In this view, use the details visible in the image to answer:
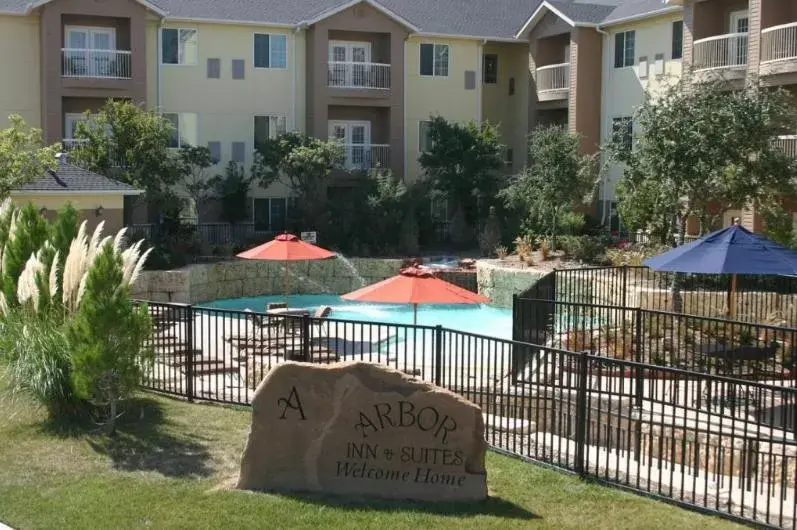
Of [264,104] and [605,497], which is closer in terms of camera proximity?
[605,497]

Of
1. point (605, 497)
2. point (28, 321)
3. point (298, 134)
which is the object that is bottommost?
point (605, 497)

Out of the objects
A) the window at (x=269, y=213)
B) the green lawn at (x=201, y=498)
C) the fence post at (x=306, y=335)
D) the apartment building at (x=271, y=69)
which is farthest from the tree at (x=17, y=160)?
the window at (x=269, y=213)

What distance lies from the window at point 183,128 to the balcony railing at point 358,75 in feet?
18.0

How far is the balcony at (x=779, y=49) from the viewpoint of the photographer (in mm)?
29250

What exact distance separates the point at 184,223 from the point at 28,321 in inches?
1018

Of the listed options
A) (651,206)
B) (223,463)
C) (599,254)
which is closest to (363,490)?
(223,463)

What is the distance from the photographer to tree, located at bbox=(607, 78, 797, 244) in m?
24.5

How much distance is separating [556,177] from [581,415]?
2302 centimetres

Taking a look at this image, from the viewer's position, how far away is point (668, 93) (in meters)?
25.5

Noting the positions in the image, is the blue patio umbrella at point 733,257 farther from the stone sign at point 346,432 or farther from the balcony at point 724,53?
the balcony at point 724,53

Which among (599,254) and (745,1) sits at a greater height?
(745,1)

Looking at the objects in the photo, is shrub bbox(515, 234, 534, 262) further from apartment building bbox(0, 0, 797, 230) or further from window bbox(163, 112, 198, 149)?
window bbox(163, 112, 198, 149)

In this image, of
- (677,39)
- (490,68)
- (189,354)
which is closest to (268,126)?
(490,68)

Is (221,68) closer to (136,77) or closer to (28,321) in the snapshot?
(136,77)
